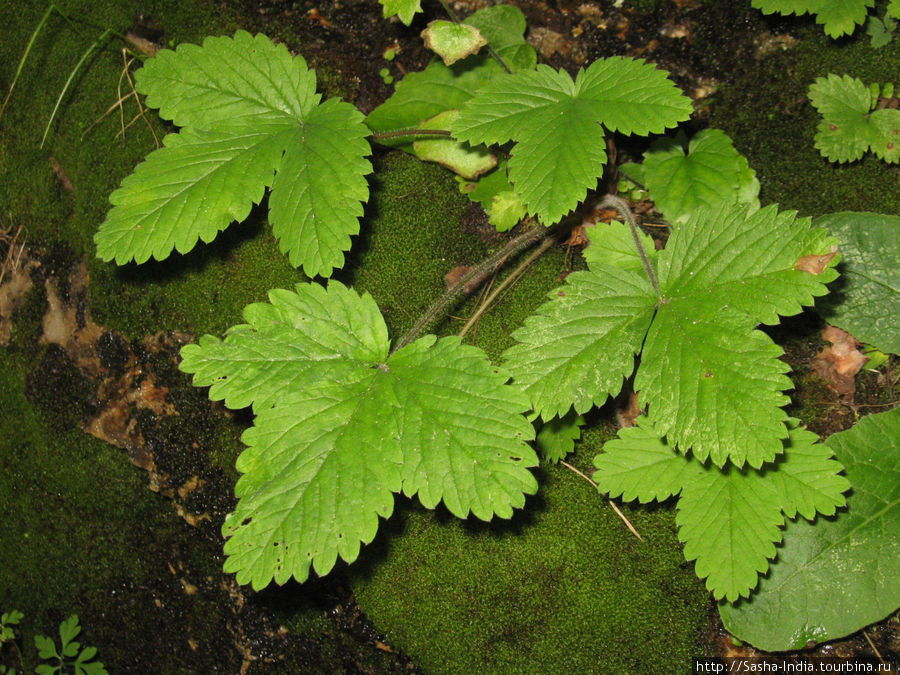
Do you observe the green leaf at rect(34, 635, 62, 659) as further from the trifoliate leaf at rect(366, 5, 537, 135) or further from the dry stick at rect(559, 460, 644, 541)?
the trifoliate leaf at rect(366, 5, 537, 135)

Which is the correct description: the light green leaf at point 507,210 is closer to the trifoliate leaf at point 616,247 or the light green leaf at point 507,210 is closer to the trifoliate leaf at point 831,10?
the trifoliate leaf at point 616,247

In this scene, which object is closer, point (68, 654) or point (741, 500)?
point (741, 500)

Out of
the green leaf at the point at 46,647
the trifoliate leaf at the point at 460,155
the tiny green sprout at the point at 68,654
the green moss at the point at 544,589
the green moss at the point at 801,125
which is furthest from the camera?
the green leaf at the point at 46,647

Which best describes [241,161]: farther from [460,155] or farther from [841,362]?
[841,362]

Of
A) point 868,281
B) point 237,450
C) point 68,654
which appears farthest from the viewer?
point 68,654

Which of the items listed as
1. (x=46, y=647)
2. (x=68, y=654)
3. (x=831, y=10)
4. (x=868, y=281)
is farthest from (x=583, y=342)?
(x=46, y=647)

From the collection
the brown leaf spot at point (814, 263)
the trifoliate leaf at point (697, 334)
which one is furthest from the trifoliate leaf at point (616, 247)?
the brown leaf spot at point (814, 263)

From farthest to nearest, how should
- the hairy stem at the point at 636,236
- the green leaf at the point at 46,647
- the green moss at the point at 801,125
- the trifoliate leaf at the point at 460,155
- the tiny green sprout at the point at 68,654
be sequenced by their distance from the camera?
the green leaf at the point at 46,647, the tiny green sprout at the point at 68,654, the trifoliate leaf at the point at 460,155, the green moss at the point at 801,125, the hairy stem at the point at 636,236

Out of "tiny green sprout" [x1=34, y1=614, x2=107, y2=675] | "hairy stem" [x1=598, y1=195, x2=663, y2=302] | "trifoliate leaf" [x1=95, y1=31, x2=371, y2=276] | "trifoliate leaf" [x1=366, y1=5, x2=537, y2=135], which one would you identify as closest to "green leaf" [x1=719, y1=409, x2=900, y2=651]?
"hairy stem" [x1=598, y1=195, x2=663, y2=302]
